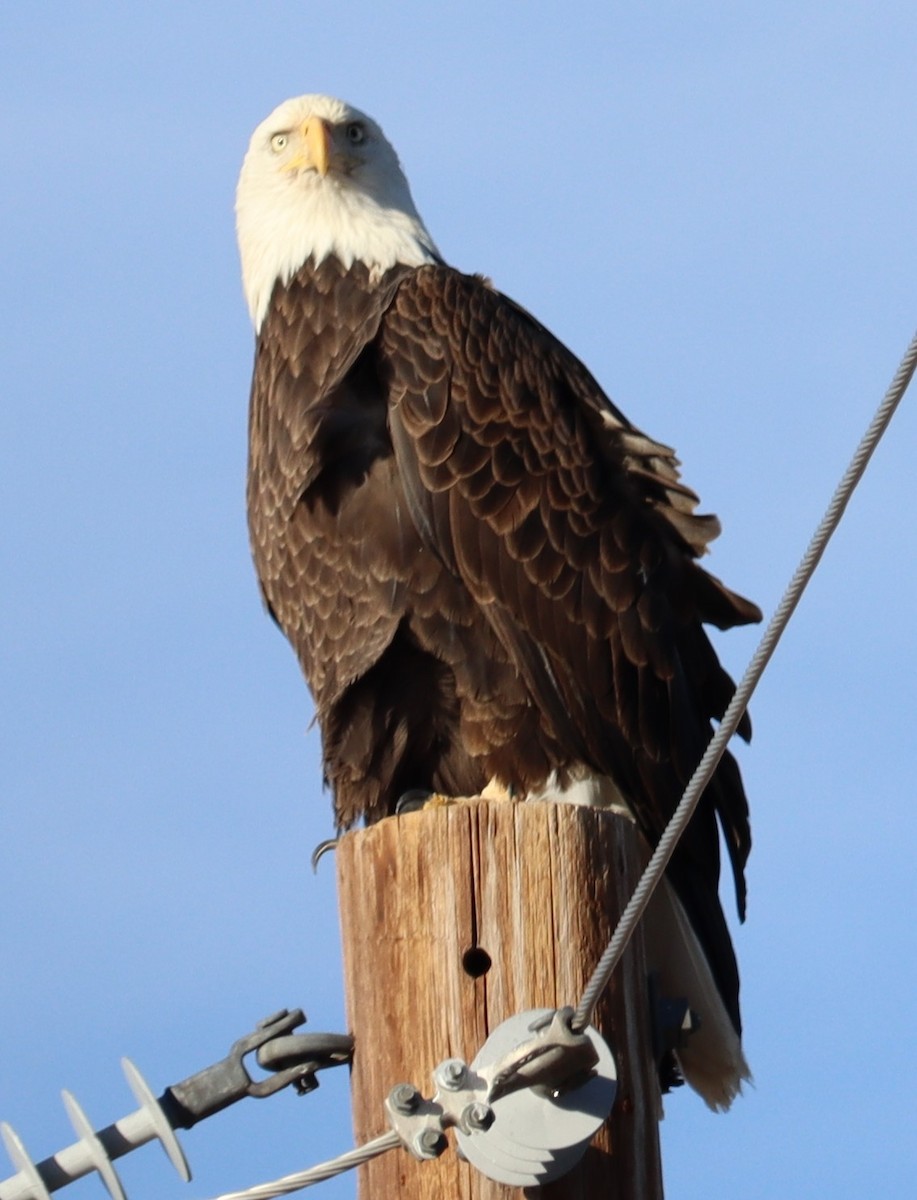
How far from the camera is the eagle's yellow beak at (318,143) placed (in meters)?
6.22

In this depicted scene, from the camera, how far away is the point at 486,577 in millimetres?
5105

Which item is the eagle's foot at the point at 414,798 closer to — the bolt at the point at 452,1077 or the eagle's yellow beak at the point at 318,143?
the eagle's yellow beak at the point at 318,143

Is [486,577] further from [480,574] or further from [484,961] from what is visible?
[484,961]

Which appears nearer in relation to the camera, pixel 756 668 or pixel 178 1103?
pixel 756 668

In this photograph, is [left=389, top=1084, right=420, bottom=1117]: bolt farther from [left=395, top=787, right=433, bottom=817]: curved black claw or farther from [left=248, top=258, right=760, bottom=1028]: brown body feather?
[left=395, top=787, right=433, bottom=817]: curved black claw

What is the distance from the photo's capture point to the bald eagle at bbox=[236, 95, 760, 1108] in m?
5.10

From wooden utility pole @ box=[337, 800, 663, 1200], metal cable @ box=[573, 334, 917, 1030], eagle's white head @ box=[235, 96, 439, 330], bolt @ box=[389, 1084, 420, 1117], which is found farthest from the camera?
eagle's white head @ box=[235, 96, 439, 330]

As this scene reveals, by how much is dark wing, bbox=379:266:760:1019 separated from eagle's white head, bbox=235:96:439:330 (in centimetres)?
54

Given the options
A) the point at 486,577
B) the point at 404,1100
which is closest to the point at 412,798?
the point at 486,577

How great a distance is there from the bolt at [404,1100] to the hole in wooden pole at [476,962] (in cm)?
21

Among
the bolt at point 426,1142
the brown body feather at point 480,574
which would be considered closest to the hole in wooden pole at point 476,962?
the bolt at point 426,1142

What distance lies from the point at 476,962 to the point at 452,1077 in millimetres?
234

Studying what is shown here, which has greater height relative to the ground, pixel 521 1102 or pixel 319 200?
pixel 319 200

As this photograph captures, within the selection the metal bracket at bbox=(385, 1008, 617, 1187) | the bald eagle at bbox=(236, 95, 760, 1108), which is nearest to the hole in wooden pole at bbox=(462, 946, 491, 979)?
the metal bracket at bbox=(385, 1008, 617, 1187)
